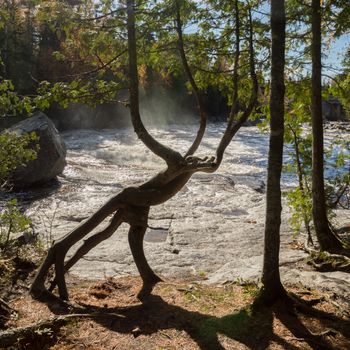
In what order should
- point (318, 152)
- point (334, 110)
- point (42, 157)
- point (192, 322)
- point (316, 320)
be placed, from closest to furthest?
point (316, 320) → point (192, 322) → point (318, 152) → point (334, 110) → point (42, 157)

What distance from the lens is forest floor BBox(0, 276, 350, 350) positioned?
4.39m

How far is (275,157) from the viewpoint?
15.9 feet

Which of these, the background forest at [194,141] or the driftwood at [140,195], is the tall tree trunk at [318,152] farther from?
the driftwood at [140,195]

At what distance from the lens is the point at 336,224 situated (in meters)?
8.67

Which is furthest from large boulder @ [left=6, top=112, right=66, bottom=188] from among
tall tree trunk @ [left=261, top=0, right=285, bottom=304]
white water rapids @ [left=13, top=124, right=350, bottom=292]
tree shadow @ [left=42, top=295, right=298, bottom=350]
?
tall tree trunk @ [left=261, top=0, right=285, bottom=304]

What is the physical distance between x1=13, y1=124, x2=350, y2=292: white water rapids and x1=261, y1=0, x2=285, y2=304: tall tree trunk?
44.9 inches

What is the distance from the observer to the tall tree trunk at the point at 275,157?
4.73 meters

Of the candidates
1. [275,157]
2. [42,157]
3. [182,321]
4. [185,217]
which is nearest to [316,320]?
[182,321]

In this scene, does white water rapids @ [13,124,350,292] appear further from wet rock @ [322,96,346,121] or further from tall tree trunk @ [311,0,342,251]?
wet rock @ [322,96,346,121]

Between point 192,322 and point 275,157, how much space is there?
219 cm

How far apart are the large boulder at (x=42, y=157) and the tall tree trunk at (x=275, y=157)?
11078 mm

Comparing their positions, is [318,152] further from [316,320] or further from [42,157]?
[42,157]

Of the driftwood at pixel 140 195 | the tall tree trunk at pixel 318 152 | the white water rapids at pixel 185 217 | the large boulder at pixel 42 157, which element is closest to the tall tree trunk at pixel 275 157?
the driftwood at pixel 140 195

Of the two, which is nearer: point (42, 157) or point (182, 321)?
point (182, 321)
